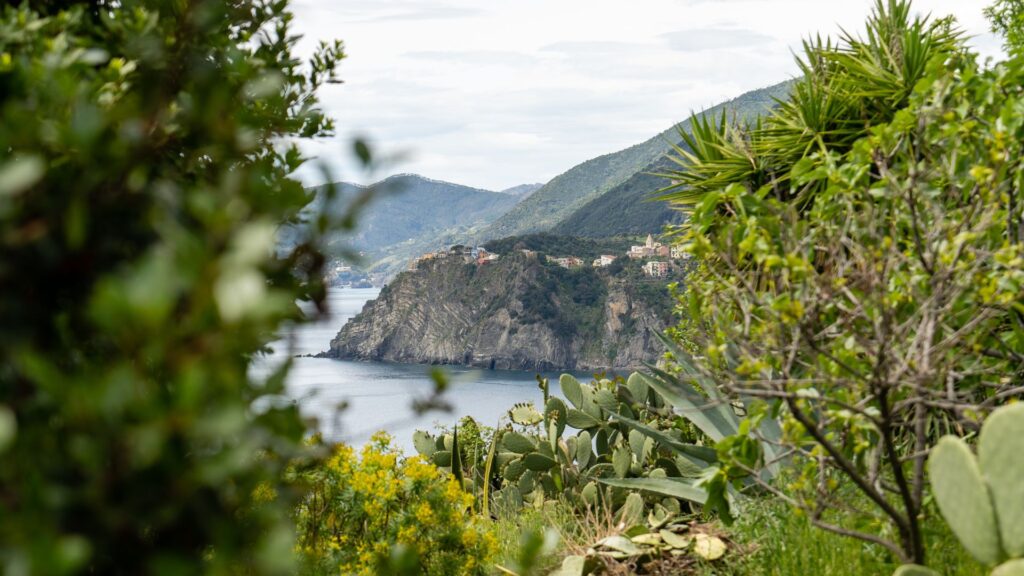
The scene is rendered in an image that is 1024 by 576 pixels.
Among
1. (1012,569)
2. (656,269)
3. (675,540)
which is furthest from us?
(656,269)

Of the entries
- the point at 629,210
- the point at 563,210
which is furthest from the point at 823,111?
the point at 563,210

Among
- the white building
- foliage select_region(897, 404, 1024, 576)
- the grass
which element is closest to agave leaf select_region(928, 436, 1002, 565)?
→ foliage select_region(897, 404, 1024, 576)

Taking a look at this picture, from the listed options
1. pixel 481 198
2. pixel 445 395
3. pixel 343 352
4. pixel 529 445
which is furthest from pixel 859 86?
pixel 481 198

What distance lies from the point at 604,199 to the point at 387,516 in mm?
46069

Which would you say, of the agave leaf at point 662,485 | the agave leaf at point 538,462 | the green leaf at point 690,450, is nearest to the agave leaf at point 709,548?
the agave leaf at point 662,485

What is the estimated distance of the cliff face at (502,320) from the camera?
2997 centimetres

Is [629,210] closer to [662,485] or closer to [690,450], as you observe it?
[690,450]

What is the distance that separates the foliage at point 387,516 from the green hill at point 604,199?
36443 millimetres

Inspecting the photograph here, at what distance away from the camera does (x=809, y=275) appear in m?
2.60

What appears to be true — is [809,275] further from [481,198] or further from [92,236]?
[481,198]

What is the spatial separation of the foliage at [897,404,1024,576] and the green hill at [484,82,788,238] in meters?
37.3

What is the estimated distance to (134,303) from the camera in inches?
26.2

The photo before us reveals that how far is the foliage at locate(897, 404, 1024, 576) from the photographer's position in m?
2.33

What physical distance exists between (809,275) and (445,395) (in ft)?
5.07
